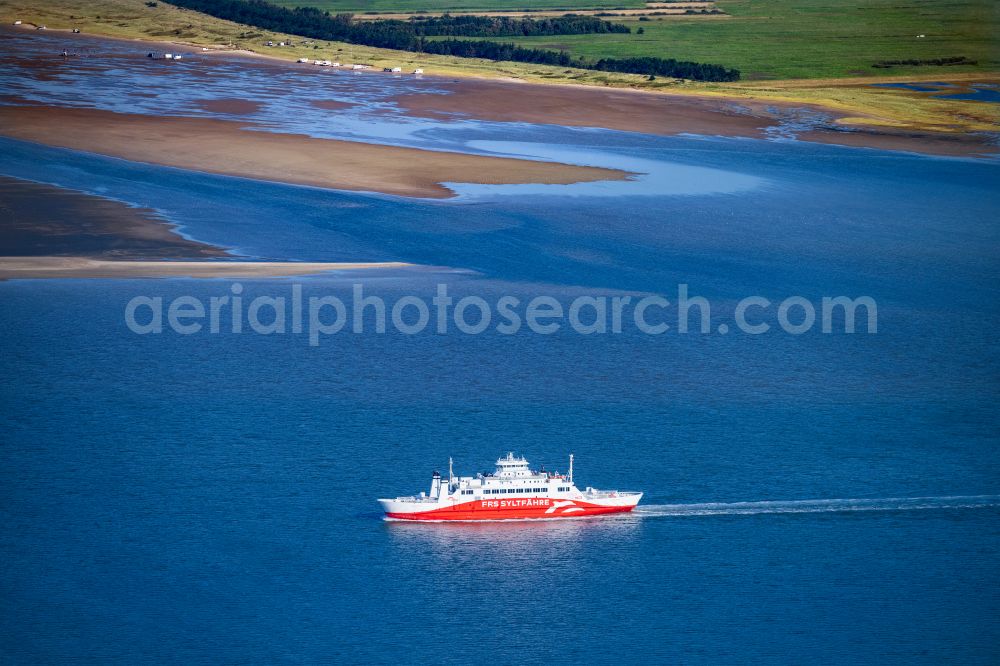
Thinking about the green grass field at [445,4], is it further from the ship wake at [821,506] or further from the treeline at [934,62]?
the ship wake at [821,506]

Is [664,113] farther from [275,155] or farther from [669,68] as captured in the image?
[275,155]

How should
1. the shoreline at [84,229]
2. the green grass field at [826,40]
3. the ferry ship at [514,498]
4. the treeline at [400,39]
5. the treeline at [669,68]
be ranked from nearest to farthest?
the ferry ship at [514,498]
the shoreline at [84,229]
the treeline at [669,68]
the treeline at [400,39]
the green grass field at [826,40]

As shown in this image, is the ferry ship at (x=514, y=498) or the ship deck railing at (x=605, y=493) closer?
the ferry ship at (x=514, y=498)

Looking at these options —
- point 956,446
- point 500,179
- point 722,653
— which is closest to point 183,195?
point 500,179

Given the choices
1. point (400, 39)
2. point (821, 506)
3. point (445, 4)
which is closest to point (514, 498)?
point (821, 506)

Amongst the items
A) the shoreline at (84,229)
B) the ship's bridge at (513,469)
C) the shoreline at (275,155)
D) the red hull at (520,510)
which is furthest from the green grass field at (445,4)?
the red hull at (520,510)

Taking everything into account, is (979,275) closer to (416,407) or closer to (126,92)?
(416,407)
